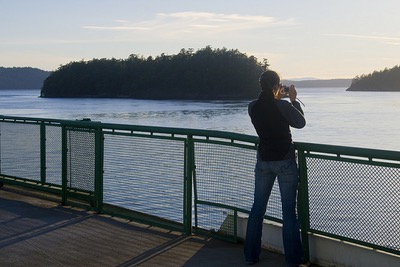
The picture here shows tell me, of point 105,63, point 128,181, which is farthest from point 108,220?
point 105,63

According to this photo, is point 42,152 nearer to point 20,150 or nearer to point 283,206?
point 20,150

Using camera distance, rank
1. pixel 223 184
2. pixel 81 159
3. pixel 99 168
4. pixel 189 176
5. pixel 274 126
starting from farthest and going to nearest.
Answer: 1. pixel 81 159
2. pixel 99 168
3. pixel 189 176
4. pixel 223 184
5. pixel 274 126

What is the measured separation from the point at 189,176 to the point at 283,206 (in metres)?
1.75

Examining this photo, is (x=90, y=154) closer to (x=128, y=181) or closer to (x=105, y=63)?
(x=128, y=181)

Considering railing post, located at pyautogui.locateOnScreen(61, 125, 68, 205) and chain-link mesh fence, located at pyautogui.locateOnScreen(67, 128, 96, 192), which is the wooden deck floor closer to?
chain-link mesh fence, located at pyautogui.locateOnScreen(67, 128, 96, 192)

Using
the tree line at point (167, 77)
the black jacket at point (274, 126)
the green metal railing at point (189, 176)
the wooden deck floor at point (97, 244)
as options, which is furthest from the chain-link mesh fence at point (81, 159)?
the tree line at point (167, 77)

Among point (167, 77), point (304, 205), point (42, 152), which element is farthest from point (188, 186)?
point (167, 77)

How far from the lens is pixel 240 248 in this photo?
7629 millimetres

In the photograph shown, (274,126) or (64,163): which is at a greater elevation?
(274,126)

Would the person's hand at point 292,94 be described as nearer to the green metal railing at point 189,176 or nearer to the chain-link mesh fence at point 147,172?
the green metal railing at point 189,176

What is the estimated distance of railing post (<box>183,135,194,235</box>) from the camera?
8203 millimetres

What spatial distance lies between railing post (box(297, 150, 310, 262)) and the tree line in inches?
5569

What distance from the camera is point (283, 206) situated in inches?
265

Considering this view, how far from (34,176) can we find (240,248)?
4.91 meters
